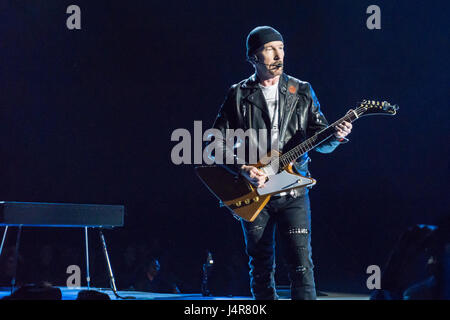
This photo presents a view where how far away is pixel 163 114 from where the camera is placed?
7.79m

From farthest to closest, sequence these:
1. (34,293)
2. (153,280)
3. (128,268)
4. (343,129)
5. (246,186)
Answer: (128,268)
(153,280)
(246,186)
(343,129)
(34,293)

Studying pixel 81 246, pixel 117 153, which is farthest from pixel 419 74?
pixel 81 246

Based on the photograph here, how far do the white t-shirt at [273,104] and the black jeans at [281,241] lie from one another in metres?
0.43

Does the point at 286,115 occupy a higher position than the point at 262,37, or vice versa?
the point at 262,37

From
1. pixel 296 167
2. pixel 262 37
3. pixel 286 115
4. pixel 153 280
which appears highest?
pixel 262 37

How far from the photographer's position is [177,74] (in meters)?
7.69

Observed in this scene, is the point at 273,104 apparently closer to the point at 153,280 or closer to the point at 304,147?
the point at 304,147

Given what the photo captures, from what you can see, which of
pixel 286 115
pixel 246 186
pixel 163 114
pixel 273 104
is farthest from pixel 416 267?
pixel 163 114

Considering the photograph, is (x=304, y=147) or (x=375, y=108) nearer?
(x=304, y=147)

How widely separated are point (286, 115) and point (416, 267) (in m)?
1.55

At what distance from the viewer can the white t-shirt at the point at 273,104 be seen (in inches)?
133

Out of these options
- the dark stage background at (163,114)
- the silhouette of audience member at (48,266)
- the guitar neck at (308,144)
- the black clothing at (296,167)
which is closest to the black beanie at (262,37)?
the black clothing at (296,167)

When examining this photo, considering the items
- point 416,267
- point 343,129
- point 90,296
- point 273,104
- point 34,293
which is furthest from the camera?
point 273,104
